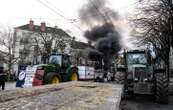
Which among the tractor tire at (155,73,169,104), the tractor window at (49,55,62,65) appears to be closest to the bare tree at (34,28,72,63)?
the tractor window at (49,55,62,65)

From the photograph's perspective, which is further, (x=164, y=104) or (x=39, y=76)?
(x=39, y=76)

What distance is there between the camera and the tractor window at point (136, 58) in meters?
14.9

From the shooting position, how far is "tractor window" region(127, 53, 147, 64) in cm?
1489

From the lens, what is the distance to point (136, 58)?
1505cm

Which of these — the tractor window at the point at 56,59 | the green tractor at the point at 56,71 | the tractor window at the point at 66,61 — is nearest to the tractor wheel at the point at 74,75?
the green tractor at the point at 56,71

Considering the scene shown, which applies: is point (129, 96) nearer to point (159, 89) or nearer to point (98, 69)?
point (159, 89)

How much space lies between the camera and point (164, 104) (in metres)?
13.0

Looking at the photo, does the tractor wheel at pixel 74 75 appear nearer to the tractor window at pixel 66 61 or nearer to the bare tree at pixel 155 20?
the tractor window at pixel 66 61

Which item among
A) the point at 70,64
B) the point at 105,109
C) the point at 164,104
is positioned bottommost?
the point at 164,104

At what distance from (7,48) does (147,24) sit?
33887mm

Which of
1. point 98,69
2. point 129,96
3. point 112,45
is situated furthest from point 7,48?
point 129,96

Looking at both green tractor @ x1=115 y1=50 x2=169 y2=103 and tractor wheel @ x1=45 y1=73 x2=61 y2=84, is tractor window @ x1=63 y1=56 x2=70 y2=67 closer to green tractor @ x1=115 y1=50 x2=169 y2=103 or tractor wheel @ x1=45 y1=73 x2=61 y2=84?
tractor wheel @ x1=45 y1=73 x2=61 y2=84

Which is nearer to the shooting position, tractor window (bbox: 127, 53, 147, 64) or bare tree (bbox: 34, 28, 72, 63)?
tractor window (bbox: 127, 53, 147, 64)

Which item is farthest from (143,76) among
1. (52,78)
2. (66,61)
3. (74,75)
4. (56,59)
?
(74,75)
